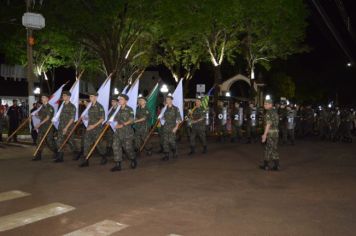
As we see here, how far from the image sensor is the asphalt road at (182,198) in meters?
7.08

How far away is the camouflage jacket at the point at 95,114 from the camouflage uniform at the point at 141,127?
2052mm

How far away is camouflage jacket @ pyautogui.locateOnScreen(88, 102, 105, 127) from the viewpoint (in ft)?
41.9

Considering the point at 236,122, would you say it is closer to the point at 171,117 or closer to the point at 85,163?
the point at 171,117

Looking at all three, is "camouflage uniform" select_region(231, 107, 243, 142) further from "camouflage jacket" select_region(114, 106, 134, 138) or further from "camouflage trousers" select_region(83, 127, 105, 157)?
"camouflage jacket" select_region(114, 106, 134, 138)

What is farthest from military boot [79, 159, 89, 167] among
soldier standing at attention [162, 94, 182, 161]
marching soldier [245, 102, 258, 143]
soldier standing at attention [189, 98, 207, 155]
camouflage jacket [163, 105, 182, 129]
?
marching soldier [245, 102, 258, 143]

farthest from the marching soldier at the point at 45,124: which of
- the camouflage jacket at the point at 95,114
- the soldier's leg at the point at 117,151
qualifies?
the soldier's leg at the point at 117,151

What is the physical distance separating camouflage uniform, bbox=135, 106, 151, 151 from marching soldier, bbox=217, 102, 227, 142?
718 cm

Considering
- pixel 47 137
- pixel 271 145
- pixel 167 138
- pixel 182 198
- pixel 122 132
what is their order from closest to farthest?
pixel 182 198
pixel 122 132
pixel 271 145
pixel 47 137
pixel 167 138

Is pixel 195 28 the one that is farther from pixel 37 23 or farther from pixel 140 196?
pixel 140 196

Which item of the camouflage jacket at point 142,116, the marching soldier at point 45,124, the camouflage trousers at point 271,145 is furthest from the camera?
the camouflage jacket at point 142,116

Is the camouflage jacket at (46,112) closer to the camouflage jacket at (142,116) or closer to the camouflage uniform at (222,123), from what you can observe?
the camouflage jacket at (142,116)

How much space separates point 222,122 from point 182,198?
13.3 metres

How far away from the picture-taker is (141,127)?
14.9 meters

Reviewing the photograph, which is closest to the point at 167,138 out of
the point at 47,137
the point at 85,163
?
the point at 85,163
